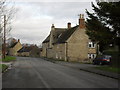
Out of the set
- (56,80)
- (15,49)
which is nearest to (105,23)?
(56,80)

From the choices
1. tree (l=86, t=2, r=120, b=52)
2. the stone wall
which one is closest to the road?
tree (l=86, t=2, r=120, b=52)

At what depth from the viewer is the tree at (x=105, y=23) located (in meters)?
22.4

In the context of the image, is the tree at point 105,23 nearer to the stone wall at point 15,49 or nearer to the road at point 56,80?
the road at point 56,80

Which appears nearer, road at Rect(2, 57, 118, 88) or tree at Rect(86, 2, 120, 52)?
road at Rect(2, 57, 118, 88)

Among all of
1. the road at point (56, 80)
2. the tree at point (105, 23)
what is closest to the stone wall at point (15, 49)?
the tree at point (105, 23)

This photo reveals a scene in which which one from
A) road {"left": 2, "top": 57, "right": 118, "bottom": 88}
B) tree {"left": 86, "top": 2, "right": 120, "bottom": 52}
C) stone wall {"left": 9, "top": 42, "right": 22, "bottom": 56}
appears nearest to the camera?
road {"left": 2, "top": 57, "right": 118, "bottom": 88}

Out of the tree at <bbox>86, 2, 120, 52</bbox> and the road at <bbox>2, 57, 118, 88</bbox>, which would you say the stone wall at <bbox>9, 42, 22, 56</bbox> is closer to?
the tree at <bbox>86, 2, 120, 52</bbox>

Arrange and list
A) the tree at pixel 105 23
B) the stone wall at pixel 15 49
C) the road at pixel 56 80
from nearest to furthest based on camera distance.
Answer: the road at pixel 56 80
the tree at pixel 105 23
the stone wall at pixel 15 49

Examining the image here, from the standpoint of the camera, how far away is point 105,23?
24.6 meters

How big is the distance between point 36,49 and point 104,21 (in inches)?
3789

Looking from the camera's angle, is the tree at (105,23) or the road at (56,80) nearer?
the road at (56,80)

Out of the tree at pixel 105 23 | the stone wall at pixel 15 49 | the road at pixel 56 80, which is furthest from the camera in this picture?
the stone wall at pixel 15 49

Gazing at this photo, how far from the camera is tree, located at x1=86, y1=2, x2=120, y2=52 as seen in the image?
22447 millimetres

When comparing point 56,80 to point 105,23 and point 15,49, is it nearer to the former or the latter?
point 105,23
